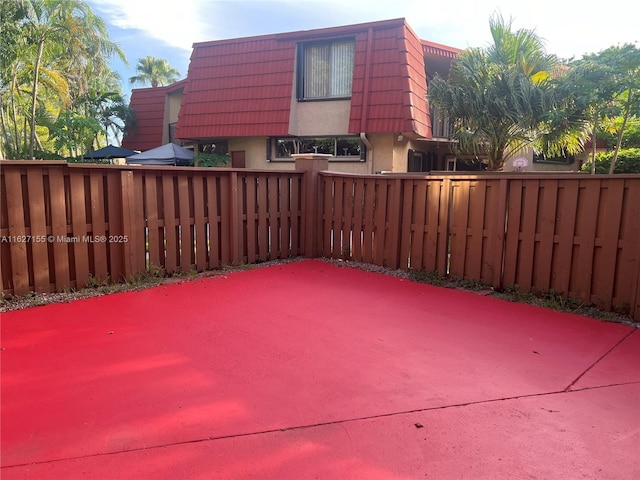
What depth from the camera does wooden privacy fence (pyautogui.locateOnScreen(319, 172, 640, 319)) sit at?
4785 millimetres

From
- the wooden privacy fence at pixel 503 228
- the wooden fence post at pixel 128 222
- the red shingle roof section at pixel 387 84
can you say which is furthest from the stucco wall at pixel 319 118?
the wooden fence post at pixel 128 222

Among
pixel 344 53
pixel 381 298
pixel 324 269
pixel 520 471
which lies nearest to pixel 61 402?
pixel 520 471

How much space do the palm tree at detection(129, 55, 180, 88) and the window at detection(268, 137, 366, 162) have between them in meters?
25.5

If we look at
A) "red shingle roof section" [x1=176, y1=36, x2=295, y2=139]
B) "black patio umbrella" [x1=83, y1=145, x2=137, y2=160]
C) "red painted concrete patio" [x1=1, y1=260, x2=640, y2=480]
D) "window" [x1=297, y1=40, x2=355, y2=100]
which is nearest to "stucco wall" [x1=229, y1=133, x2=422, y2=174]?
"red shingle roof section" [x1=176, y1=36, x2=295, y2=139]

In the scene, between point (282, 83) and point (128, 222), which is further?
point (282, 83)

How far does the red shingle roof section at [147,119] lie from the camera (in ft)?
64.4

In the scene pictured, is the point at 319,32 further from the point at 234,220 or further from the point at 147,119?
the point at 147,119

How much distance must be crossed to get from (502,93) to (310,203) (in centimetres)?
565

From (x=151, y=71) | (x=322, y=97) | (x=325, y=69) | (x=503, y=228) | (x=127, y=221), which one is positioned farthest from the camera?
(x=151, y=71)

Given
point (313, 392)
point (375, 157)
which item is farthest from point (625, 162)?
point (313, 392)

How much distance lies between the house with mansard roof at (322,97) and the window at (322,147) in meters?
0.03

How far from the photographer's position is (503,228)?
18.7 ft

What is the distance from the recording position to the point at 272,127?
13.3m

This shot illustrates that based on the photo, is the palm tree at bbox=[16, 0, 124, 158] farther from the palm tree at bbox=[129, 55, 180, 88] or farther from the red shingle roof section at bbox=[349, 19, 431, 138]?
the palm tree at bbox=[129, 55, 180, 88]
